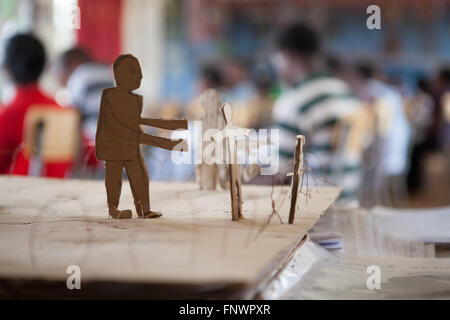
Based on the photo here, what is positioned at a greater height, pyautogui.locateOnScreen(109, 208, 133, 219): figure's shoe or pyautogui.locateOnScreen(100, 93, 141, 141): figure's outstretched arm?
pyautogui.locateOnScreen(100, 93, 141, 141): figure's outstretched arm

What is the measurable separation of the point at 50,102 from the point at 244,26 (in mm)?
6003

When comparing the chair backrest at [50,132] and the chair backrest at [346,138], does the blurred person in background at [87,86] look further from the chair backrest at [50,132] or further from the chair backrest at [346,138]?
the chair backrest at [346,138]

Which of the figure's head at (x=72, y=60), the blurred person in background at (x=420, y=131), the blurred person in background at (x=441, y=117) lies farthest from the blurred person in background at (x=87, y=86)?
the blurred person in background at (x=441, y=117)

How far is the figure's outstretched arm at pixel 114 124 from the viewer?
1125mm

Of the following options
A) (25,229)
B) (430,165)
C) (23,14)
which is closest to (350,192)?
(25,229)

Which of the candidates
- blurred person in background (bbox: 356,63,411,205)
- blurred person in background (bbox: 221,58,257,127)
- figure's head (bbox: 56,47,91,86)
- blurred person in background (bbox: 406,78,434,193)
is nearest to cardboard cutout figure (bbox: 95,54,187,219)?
figure's head (bbox: 56,47,91,86)

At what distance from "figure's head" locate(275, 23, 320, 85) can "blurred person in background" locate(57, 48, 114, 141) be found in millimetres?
1221

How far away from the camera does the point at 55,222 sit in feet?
3.55

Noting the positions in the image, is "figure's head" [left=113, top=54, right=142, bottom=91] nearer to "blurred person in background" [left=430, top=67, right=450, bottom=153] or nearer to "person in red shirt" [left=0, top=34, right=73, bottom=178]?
"person in red shirt" [left=0, top=34, right=73, bottom=178]

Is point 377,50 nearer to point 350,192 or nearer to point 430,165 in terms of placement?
point 430,165

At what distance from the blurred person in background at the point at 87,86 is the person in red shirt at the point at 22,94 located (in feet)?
2.01

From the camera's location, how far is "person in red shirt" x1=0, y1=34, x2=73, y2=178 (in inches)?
102

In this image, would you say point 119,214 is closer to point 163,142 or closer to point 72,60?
point 163,142

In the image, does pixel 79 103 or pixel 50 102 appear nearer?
pixel 50 102
